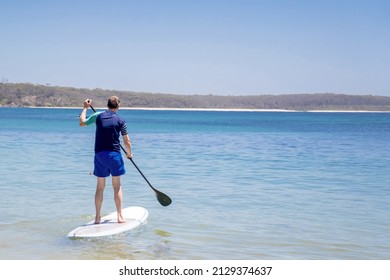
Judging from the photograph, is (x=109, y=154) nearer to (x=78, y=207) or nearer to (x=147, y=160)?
(x=78, y=207)

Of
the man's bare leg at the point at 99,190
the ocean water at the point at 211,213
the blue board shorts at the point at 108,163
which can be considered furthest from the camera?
the man's bare leg at the point at 99,190

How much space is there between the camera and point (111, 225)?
8844 mm

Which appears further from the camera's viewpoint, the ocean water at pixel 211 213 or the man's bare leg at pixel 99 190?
the man's bare leg at pixel 99 190

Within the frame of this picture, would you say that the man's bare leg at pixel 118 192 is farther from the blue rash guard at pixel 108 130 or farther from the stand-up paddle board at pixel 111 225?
the blue rash guard at pixel 108 130

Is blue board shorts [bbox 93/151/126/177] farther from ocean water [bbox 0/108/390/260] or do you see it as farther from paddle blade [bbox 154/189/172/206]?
paddle blade [bbox 154/189/172/206]

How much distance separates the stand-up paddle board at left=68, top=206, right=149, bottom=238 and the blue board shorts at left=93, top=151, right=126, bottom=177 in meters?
0.79

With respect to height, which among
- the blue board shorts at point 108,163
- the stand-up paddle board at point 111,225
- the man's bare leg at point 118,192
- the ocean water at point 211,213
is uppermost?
the blue board shorts at point 108,163

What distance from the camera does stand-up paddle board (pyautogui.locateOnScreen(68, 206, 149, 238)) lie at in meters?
8.40

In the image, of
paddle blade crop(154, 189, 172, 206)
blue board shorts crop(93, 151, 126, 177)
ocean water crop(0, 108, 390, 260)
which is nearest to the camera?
ocean water crop(0, 108, 390, 260)

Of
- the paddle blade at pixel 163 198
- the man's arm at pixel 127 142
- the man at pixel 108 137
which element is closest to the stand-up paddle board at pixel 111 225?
the paddle blade at pixel 163 198

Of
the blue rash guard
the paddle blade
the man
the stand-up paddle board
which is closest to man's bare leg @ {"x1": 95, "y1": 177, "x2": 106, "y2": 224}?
the man

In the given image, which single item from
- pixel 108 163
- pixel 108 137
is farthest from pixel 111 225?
pixel 108 137

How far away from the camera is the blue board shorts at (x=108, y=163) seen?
8383mm

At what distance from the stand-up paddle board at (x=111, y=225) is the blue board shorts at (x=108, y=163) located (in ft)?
2.58
